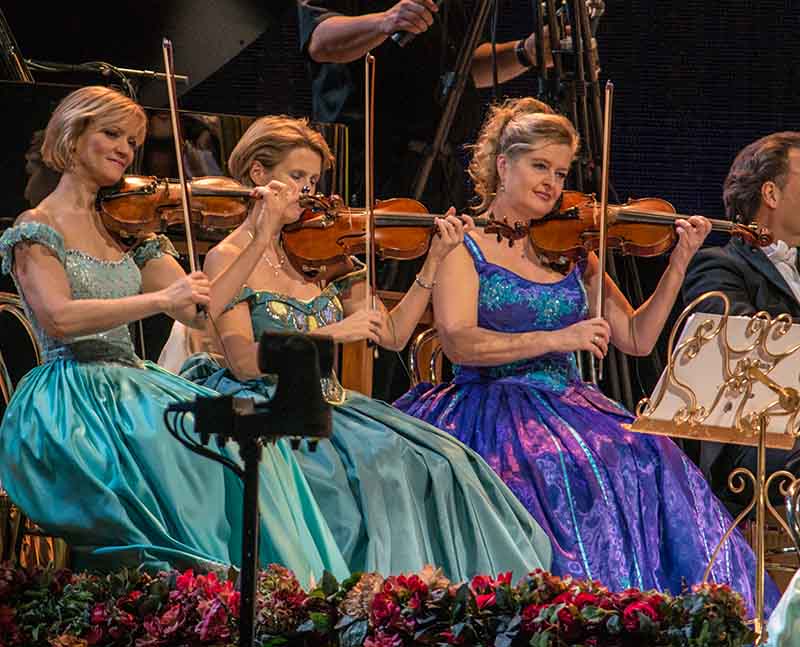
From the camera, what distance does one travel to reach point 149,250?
3.51m

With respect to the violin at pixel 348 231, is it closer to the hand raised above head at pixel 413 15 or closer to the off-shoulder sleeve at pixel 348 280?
the off-shoulder sleeve at pixel 348 280

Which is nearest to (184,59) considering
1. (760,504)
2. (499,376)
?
(499,376)

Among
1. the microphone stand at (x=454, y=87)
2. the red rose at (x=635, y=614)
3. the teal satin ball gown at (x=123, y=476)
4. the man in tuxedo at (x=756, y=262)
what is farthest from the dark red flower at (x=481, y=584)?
the microphone stand at (x=454, y=87)

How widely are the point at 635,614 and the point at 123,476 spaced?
0.99m

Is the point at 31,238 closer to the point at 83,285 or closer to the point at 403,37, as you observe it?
the point at 83,285

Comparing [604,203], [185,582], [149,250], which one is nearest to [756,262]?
[604,203]

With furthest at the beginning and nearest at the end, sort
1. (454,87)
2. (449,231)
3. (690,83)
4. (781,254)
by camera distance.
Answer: (690,83) → (781,254) → (454,87) → (449,231)

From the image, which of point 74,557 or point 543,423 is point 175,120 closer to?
point 74,557

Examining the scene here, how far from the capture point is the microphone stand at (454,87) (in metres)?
4.13

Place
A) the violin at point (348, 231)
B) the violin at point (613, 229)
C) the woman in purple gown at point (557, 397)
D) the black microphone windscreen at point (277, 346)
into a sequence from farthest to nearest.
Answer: the violin at point (613, 229)
the violin at point (348, 231)
the woman in purple gown at point (557, 397)
the black microphone windscreen at point (277, 346)

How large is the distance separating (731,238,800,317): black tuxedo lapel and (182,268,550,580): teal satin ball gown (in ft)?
3.70

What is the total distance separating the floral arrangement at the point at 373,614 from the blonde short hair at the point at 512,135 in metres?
1.38

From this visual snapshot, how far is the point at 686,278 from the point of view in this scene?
169 inches

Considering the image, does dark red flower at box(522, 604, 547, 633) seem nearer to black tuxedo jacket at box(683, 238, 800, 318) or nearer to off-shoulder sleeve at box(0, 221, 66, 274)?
off-shoulder sleeve at box(0, 221, 66, 274)
